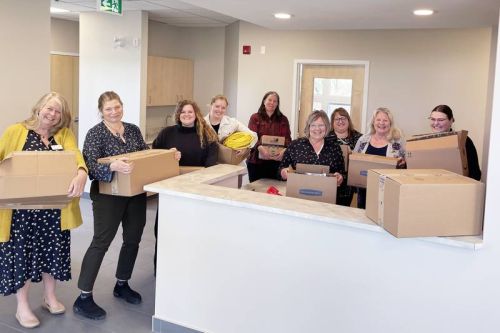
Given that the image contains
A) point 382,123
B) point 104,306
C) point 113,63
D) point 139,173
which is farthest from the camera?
point 113,63

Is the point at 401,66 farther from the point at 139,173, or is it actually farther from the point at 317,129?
the point at 139,173

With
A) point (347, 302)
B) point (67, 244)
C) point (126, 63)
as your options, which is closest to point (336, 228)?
point (347, 302)

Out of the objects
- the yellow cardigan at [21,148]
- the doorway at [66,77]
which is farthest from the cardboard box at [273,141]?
the doorway at [66,77]

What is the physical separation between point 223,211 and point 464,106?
388 centimetres

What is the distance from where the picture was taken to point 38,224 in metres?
3.03

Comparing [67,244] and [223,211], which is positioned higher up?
[223,211]

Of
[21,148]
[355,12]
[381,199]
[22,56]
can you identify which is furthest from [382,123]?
[22,56]

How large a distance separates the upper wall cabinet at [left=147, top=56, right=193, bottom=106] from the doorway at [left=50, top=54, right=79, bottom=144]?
1.81 m

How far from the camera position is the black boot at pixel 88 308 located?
321 cm

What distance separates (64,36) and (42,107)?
5.61 meters

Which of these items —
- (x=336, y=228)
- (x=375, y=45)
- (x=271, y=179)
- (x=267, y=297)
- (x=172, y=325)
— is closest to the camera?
(x=336, y=228)

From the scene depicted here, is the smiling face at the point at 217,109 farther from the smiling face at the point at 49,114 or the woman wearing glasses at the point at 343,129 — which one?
the smiling face at the point at 49,114

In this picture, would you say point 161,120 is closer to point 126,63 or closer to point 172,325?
point 126,63

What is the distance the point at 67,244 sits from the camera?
10.3 feet
